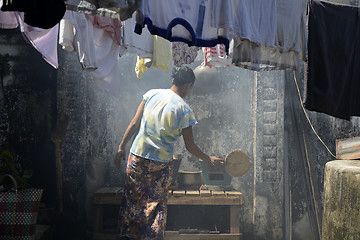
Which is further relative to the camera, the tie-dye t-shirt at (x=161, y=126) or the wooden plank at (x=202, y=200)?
the wooden plank at (x=202, y=200)

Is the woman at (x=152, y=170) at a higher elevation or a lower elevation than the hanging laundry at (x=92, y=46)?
lower

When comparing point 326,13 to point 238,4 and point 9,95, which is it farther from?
point 9,95

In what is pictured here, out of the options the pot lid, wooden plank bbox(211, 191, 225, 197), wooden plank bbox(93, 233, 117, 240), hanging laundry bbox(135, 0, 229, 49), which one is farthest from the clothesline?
wooden plank bbox(93, 233, 117, 240)

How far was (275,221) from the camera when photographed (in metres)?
6.54

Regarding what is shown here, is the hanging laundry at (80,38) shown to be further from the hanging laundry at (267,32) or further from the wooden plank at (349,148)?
the wooden plank at (349,148)

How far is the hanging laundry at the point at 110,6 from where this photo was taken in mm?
2676

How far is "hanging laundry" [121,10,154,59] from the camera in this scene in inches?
164

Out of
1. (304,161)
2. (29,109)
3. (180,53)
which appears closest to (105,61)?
(180,53)

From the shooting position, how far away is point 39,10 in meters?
2.44

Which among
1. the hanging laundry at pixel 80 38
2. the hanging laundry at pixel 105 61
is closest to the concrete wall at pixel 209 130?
the hanging laundry at pixel 105 61

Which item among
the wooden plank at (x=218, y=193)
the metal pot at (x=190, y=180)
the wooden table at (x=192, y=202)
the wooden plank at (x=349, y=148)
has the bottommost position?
the wooden table at (x=192, y=202)

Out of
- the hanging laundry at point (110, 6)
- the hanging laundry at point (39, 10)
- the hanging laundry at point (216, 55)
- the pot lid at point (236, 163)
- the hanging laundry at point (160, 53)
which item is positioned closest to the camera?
the hanging laundry at point (39, 10)

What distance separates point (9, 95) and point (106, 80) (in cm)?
277

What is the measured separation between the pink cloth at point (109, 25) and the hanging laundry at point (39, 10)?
4.45 feet
